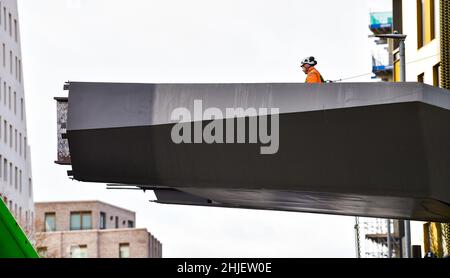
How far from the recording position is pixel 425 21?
51.2 m

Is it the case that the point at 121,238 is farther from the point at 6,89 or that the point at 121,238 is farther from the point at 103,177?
the point at 103,177

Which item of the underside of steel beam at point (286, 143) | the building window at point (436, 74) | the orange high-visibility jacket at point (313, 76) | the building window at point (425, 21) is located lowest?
the underside of steel beam at point (286, 143)

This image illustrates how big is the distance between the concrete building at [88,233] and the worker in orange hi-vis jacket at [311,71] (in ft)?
338

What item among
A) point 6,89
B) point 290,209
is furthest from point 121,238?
point 290,209

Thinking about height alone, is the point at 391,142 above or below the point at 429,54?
below

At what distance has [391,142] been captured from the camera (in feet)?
93.6

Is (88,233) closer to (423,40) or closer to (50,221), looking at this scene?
(50,221)

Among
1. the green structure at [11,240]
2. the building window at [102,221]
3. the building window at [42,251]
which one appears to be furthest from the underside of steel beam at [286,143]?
the building window at [102,221]

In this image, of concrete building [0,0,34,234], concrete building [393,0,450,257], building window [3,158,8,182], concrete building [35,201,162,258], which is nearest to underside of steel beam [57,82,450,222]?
concrete building [393,0,450,257]

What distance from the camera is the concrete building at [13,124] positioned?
4173 inches

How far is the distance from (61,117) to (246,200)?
593cm

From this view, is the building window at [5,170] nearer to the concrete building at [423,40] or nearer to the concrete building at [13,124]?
the concrete building at [13,124]

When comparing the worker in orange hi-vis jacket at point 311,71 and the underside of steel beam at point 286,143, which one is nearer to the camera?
the underside of steel beam at point 286,143
